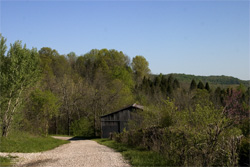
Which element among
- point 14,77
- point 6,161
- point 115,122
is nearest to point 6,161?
point 6,161

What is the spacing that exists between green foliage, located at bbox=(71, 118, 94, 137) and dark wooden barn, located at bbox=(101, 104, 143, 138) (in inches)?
274

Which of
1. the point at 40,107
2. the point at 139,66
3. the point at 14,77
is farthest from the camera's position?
the point at 139,66

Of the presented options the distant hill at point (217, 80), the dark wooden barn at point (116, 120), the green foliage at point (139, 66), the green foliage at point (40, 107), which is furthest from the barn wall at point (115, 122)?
the distant hill at point (217, 80)

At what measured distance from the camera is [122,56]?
76125 millimetres

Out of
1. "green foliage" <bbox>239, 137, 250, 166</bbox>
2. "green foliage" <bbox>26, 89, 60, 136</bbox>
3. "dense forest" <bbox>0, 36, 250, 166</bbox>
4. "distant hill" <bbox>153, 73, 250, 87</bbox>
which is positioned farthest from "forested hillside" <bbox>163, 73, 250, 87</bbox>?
"green foliage" <bbox>239, 137, 250, 166</bbox>

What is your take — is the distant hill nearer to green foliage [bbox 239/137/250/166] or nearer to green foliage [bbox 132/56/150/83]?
green foliage [bbox 132/56/150/83]

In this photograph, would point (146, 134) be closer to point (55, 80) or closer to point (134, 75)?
point (55, 80)

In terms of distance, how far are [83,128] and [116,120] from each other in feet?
34.1

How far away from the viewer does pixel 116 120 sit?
3634 cm

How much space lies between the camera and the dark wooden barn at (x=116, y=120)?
114 feet

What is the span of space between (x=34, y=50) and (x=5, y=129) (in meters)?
6.74

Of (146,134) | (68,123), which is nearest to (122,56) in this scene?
(68,123)

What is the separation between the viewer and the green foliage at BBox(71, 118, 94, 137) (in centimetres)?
4462

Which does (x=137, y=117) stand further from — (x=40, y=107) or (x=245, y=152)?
(x=40, y=107)
